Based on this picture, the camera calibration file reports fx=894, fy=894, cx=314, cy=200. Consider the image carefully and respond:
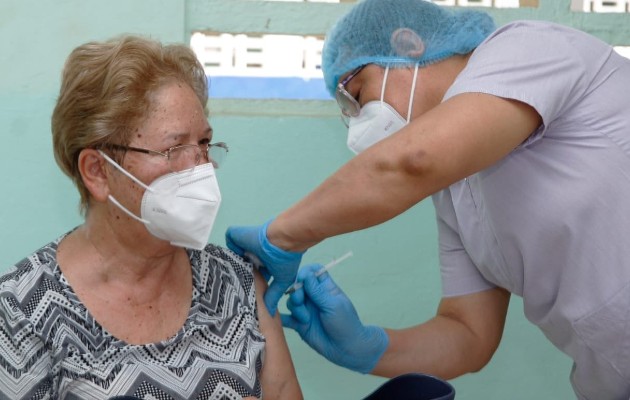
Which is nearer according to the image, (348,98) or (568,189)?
(568,189)

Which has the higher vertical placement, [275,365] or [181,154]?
[181,154]

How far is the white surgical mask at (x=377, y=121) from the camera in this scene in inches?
72.7

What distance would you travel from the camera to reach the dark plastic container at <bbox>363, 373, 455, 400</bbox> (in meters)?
1.59

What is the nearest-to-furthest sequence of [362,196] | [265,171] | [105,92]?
[362,196] < [105,92] < [265,171]

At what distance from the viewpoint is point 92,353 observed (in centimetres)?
175

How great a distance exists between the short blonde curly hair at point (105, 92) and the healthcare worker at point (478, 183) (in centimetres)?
37

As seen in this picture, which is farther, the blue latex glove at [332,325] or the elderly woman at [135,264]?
the blue latex glove at [332,325]

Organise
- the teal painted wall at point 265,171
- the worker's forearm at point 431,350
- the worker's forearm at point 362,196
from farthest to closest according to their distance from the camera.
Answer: the teal painted wall at point 265,171, the worker's forearm at point 431,350, the worker's forearm at point 362,196

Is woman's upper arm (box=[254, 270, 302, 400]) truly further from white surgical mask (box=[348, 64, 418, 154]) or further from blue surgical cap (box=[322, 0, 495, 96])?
blue surgical cap (box=[322, 0, 495, 96])

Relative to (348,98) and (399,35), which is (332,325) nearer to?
(348,98)

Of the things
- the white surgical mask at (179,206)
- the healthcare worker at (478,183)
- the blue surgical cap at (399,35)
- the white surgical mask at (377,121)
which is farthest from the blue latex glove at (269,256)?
the blue surgical cap at (399,35)

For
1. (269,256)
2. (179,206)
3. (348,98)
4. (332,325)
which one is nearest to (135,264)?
(179,206)

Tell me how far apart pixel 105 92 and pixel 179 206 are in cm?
28

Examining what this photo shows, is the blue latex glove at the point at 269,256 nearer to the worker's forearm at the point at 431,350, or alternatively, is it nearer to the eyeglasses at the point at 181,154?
the eyeglasses at the point at 181,154
